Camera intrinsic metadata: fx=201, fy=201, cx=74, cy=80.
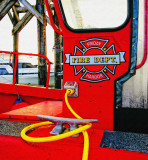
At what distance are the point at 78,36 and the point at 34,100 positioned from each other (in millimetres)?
2585

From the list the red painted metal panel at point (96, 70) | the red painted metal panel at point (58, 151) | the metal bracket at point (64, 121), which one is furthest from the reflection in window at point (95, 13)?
the red painted metal panel at point (58, 151)

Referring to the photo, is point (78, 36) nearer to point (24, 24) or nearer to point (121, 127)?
point (121, 127)

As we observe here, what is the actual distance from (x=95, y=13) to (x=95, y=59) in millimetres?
398

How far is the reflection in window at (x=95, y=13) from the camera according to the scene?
170cm

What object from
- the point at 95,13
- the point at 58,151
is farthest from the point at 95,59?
the point at 58,151

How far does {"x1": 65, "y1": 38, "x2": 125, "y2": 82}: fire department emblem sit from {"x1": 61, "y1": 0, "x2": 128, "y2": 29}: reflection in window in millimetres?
150

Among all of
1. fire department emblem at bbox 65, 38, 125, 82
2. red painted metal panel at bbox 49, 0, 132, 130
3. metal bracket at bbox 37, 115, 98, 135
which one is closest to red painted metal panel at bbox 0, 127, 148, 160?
metal bracket at bbox 37, 115, 98, 135

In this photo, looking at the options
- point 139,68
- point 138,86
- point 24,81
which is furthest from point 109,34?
point 24,81

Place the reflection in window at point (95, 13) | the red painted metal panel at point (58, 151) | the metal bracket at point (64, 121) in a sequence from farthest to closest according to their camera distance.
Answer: the reflection in window at point (95, 13) → the metal bracket at point (64, 121) → the red painted metal panel at point (58, 151)

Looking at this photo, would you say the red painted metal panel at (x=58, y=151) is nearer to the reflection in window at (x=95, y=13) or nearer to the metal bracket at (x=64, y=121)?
the metal bracket at (x=64, y=121)

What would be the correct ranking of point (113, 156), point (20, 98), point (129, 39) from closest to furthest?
1. point (113, 156)
2. point (129, 39)
3. point (20, 98)

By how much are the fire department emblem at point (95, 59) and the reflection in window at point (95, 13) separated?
0.15m

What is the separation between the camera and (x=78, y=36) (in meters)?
1.83

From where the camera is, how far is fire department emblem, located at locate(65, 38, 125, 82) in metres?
1.76
